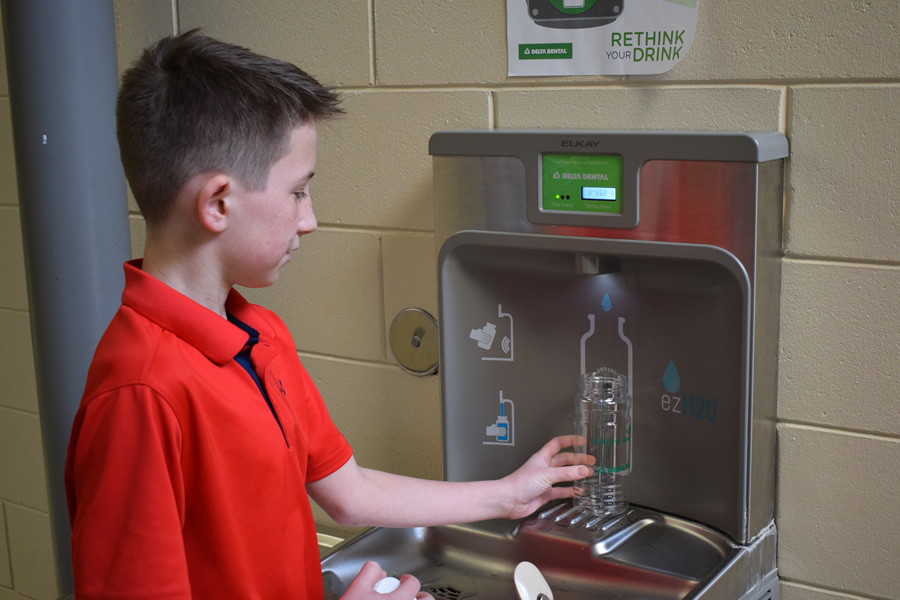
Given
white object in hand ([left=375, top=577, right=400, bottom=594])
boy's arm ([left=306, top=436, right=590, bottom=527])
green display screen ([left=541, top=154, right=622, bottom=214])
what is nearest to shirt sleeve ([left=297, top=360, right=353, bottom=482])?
boy's arm ([left=306, top=436, right=590, bottom=527])

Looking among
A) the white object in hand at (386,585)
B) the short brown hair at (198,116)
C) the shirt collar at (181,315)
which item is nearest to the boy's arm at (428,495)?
the white object in hand at (386,585)

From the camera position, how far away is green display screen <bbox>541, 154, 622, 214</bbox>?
1045 mm

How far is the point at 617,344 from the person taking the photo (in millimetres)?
1141

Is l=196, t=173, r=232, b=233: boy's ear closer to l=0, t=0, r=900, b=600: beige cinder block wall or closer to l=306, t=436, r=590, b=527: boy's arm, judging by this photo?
l=306, t=436, r=590, b=527: boy's arm

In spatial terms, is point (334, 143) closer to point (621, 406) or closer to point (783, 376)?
point (621, 406)

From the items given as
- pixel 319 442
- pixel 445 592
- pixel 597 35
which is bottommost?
pixel 445 592

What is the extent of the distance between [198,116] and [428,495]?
519 millimetres

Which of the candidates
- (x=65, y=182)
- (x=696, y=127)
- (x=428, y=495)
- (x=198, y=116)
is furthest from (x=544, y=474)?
(x=65, y=182)

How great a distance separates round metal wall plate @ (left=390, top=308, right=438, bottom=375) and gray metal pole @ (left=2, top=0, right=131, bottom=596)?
0.49 metres

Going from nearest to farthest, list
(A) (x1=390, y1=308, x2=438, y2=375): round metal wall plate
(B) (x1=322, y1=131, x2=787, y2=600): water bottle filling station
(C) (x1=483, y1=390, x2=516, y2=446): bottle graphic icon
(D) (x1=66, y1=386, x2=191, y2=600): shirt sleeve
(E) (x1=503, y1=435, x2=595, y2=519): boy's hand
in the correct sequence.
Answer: (D) (x1=66, y1=386, x2=191, y2=600): shirt sleeve
(B) (x1=322, y1=131, x2=787, y2=600): water bottle filling station
(E) (x1=503, y1=435, x2=595, y2=519): boy's hand
(C) (x1=483, y1=390, x2=516, y2=446): bottle graphic icon
(A) (x1=390, y1=308, x2=438, y2=375): round metal wall plate

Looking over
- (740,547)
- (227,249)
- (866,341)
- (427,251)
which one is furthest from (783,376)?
(227,249)

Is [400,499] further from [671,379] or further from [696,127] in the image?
[696,127]

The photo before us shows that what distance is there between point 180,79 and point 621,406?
0.65 m

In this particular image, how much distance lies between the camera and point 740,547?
41.9 inches
